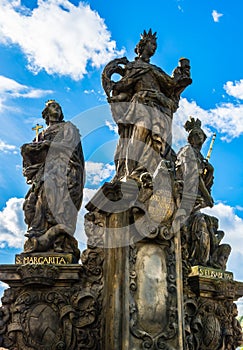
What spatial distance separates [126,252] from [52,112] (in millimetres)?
4070

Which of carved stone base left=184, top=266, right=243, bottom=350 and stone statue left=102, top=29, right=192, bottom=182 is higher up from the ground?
stone statue left=102, top=29, right=192, bottom=182

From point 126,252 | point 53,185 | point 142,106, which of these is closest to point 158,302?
point 126,252

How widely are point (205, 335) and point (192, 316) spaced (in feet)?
1.48

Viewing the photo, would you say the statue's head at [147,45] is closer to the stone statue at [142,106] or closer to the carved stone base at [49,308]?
the stone statue at [142,106]

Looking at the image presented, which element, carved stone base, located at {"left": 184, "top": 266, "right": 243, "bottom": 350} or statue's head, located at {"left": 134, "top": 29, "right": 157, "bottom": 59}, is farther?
statue's head, located at {"left": 134, "top": 29, "right": 157, "bottom": 59}

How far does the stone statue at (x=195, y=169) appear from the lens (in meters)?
10.1

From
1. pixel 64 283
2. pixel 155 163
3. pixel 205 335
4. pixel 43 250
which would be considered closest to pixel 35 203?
pixel 43 250

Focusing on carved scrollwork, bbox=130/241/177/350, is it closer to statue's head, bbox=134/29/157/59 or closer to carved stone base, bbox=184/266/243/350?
carved stone base, bbox=184/266/243/350

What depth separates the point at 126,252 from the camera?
7.77 metres

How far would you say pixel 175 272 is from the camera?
798 centimetres

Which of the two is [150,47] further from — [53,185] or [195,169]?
[53,185]

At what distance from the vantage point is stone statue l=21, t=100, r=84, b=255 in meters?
9.06

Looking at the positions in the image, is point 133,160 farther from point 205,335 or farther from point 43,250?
point 205,335

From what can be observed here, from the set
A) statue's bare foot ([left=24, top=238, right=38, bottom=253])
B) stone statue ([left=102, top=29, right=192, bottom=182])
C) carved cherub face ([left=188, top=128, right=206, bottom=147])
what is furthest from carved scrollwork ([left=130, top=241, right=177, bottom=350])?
carved cherub face ([left=188, top=128, right=206, bottom=147])
